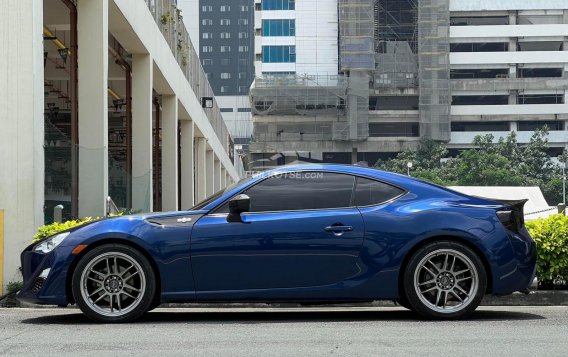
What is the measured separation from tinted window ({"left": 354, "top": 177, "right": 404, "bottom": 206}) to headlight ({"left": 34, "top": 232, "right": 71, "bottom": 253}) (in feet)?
8.16

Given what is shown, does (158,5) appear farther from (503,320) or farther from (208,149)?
(208,149)

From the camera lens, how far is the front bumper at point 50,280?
778cm

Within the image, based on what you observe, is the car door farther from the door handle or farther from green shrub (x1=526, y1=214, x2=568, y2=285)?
green shrub (x1=526, y1=214, x2=568, y2=285)

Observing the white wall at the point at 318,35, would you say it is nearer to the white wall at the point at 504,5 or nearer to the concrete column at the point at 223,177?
the white wall at the point at 504,5

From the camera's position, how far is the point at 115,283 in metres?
7.79

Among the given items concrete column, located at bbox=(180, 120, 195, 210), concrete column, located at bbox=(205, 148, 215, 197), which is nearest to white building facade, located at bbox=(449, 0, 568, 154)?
concrete column, located at bbox=(205, 148, 215, 197)

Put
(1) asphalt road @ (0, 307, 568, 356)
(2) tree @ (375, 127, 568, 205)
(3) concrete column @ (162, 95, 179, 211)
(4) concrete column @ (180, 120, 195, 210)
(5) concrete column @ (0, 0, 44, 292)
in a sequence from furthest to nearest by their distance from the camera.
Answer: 1. (2) tree @ (375, 127, 568, 205)
2. (4) concrete column @ (180, 120, 195, 210)
3. (3) concrete column @ (162, 95, 179, 211)
4. (5) concrete column @ (0, 0, 44, 292)
5. (1) asphalt road @ (0, 307, 568, 356)

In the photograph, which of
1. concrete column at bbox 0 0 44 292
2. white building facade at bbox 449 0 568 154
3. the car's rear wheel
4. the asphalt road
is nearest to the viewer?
the asphalt road

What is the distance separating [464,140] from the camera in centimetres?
11662

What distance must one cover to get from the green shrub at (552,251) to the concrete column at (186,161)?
26.5 meters

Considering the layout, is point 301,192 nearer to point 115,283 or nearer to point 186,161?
point 115,283

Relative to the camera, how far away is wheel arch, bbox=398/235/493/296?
26.0 feet

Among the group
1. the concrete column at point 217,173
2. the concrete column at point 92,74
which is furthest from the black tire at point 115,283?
the concrete column at point 217,173

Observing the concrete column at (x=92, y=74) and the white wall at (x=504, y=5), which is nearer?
the concrete column at (x=92, y=74)
